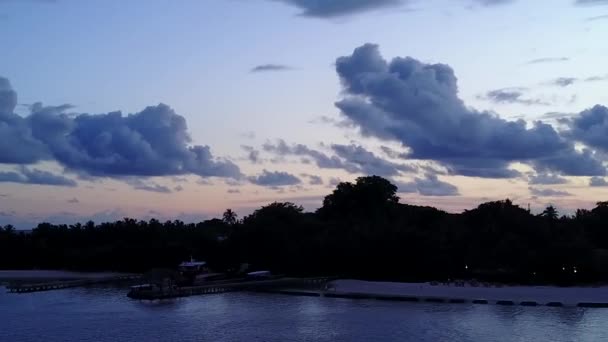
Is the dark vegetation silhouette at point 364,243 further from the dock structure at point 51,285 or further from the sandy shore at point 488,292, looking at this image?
the dock structure at point 51,285

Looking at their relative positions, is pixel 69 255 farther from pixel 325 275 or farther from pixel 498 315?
pixel 498 315

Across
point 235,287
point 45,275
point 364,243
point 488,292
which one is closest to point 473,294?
point 488,292

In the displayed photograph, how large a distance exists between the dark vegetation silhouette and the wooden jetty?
384cm

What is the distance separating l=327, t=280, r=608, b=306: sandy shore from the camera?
112 ft

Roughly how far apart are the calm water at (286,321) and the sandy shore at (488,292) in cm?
203

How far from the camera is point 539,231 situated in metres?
44.2

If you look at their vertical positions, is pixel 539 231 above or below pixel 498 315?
above

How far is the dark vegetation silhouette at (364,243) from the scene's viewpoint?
139 feet

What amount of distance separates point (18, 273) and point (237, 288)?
2657cm

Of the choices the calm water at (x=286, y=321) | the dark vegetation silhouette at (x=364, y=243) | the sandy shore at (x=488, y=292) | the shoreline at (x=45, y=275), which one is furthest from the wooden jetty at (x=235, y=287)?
the shoreline at (x=45, y=275)

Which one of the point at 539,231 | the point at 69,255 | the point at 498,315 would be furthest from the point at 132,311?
the point at 69,255

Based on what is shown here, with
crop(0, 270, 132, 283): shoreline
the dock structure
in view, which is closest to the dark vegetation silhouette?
crop(0, 270, 132, 283): shoreline

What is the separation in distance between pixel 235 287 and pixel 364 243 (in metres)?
9.50

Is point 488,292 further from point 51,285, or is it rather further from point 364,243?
point 51,285
